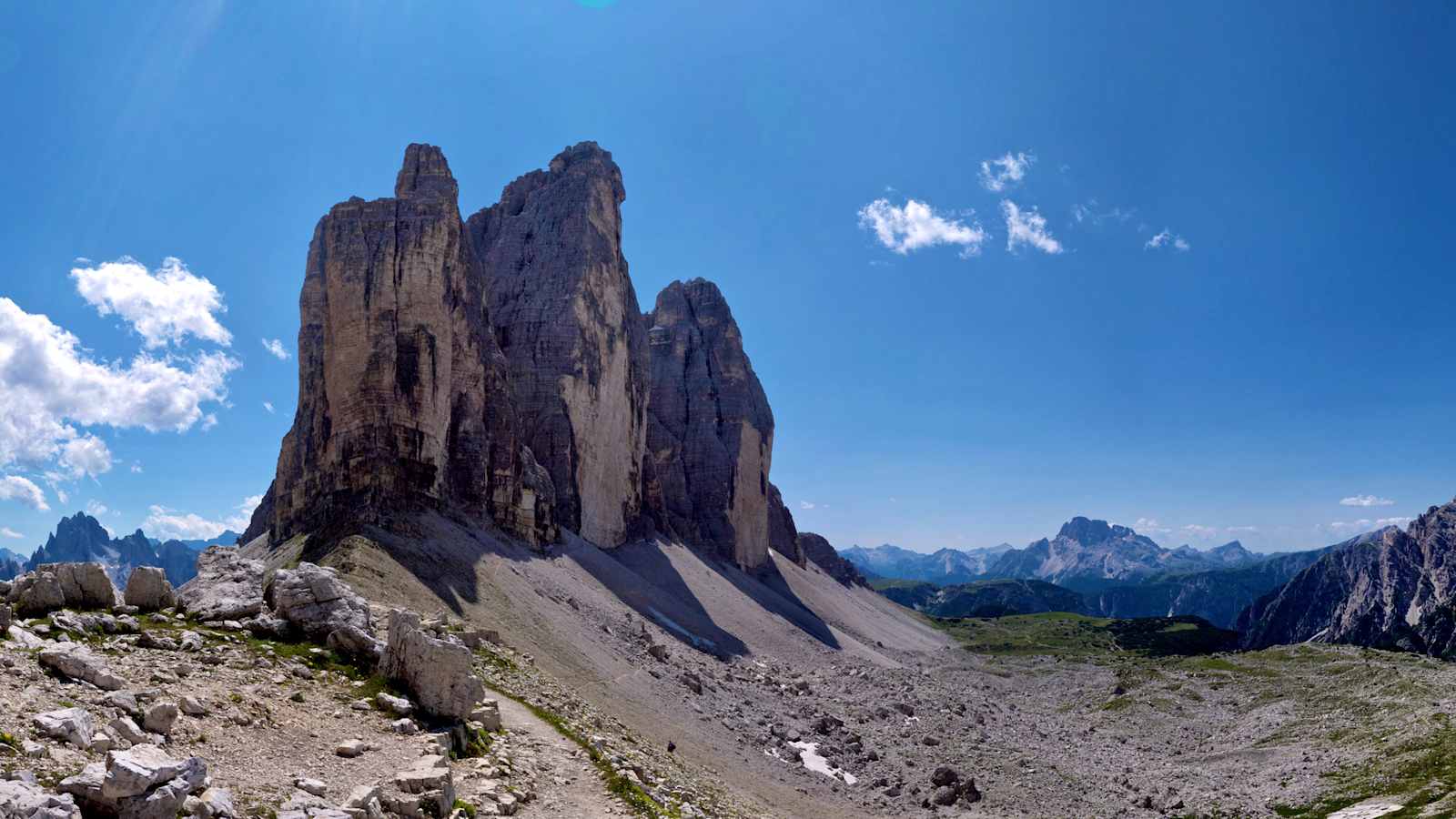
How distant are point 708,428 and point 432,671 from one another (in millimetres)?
105141

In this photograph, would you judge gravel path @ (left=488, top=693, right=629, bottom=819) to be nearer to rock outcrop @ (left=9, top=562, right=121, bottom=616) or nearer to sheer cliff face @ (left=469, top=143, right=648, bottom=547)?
rock outcrop @ (left=9, top=562, right=121, bottom=616)

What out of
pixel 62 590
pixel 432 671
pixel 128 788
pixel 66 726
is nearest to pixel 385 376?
pixel 62 590

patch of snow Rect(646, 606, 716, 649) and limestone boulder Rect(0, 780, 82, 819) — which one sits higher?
limestone boulder Rect(0, 780, 82, 819)

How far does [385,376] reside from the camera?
56.2 metres

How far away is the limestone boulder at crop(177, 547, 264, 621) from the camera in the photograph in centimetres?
2344

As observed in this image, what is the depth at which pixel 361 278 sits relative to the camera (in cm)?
5728

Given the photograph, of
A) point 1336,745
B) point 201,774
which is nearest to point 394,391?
point 201,774

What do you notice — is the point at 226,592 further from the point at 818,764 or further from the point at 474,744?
the point at 818,764

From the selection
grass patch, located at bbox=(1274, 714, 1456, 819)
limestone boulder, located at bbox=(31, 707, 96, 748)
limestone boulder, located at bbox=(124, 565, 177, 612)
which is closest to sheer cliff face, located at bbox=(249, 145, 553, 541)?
limestone boulder, located at bbox=(124, 565, 177, 612)

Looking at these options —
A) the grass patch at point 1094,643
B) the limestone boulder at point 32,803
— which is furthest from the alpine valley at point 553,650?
the grass patch at point 1094,643

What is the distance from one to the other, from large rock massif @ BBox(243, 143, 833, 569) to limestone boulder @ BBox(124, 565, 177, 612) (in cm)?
2779

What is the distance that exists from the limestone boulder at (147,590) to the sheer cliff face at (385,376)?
28647 millimetres

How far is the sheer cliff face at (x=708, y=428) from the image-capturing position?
118 metres

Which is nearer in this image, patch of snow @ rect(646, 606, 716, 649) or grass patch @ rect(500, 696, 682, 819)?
grass patch @ rect(500, 696, 682, 819)
